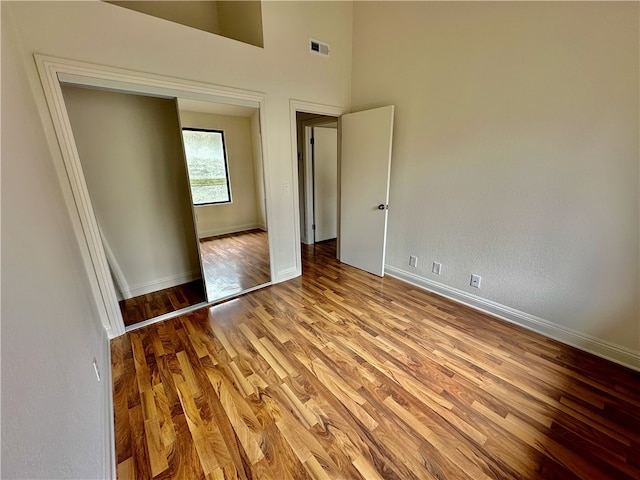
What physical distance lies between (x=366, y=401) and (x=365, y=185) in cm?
222

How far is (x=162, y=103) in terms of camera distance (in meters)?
2.52

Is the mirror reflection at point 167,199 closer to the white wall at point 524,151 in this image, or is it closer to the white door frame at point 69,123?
the white door frame at point 69,123

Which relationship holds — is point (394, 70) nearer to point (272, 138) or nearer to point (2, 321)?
point (272, 138)

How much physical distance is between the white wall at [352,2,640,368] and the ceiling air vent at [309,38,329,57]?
468mm

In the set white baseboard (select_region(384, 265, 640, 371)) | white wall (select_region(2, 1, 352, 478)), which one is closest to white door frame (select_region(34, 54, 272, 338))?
white wall (select_region(2, 1, 352, 478))

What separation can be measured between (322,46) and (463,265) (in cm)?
265

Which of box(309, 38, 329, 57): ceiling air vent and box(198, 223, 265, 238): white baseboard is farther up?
box(309, 38, 329, 57): ceiling air vent

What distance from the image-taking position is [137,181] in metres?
2.55

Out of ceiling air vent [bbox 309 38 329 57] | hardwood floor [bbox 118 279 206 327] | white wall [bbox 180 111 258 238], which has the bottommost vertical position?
hardwood floor [bbox 118 279 206 327]

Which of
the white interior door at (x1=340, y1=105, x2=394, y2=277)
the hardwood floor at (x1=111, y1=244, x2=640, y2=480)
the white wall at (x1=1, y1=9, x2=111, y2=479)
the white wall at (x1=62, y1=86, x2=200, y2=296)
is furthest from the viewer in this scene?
the white interior door at (x1=340, y1=105, x2=394, y2=277)

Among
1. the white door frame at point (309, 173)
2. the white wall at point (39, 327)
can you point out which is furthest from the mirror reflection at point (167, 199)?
the white door frame at point (309, 173)

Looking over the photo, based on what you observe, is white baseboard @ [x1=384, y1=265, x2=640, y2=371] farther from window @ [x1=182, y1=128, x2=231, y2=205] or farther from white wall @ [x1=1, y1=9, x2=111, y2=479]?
white wall @ [x1=1, y1=9, x2=111, y2=479]

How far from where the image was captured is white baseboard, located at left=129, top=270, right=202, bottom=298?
274cm

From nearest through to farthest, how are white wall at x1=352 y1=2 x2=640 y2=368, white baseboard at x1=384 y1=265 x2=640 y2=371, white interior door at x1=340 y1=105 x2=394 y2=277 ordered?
1. white wall at x1=352 y1=2 x2=640 y2=368
2. white baseboard at x1=384 y1=265 x2=640 y2=371
3. white interior door at x1=340 y1=105 x2=394 y2=277
